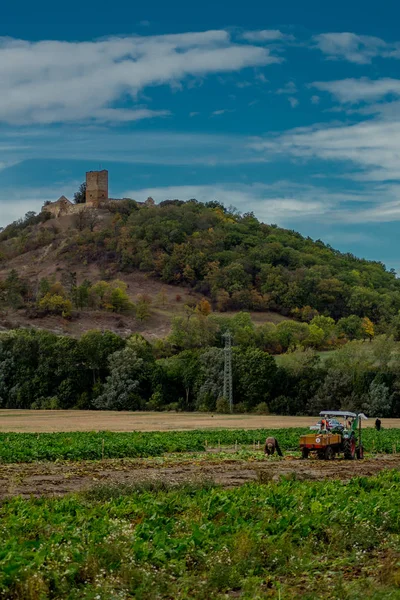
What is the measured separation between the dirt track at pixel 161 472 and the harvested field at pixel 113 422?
2955cm

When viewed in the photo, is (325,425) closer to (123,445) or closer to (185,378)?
(123,445)

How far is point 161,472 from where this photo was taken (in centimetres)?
3145

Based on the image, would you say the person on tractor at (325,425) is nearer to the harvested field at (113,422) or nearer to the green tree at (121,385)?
the harvested field at (113,422)

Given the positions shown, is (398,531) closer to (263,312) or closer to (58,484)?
(58,484)

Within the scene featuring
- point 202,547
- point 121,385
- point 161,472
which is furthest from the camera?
point 121,385

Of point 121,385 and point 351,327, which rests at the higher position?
point 351,327

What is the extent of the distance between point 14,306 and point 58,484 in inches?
5925

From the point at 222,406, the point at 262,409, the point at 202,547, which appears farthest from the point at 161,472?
the point at 222,406

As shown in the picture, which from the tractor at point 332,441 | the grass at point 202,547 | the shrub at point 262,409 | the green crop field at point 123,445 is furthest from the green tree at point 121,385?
the grass at point 202,547

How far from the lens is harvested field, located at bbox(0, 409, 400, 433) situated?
226 feet

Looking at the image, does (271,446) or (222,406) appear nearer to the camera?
(271,446)

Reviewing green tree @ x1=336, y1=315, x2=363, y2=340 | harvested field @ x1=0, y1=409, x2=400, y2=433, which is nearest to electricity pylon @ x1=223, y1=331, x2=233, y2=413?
harvested field @ x1=0, y1=409, x2=400, y2=433

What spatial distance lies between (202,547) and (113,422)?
63123 millimetres

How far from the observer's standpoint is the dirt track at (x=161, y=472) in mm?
26375
